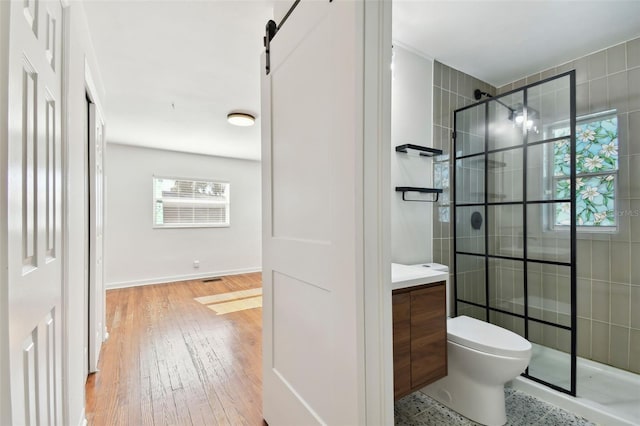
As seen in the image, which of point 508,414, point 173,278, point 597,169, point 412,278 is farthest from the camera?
point 173,278

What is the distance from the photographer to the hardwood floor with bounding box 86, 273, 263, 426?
1646 millimetres

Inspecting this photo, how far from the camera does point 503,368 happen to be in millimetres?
1497

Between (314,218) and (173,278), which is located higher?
(314,218)

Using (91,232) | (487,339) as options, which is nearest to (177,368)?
(91,232)

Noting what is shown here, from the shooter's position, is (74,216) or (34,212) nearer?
(34,212)

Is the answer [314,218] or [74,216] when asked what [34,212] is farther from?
[314,218]

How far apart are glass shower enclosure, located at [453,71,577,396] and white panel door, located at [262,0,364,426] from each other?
1603mm

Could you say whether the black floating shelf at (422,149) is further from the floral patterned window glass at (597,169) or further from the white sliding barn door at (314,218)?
the floral patterned window glass at (597,169)


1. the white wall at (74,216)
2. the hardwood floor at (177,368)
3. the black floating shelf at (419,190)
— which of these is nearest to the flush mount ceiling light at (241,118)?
the white wall at (74,216)

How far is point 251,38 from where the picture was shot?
1951mm

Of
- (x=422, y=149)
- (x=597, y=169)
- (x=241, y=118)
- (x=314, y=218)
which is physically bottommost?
(x=314, y=218)

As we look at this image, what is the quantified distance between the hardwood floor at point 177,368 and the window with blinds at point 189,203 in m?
1.74

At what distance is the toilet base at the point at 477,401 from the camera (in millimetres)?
1574

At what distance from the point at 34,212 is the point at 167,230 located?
4.47 meters
